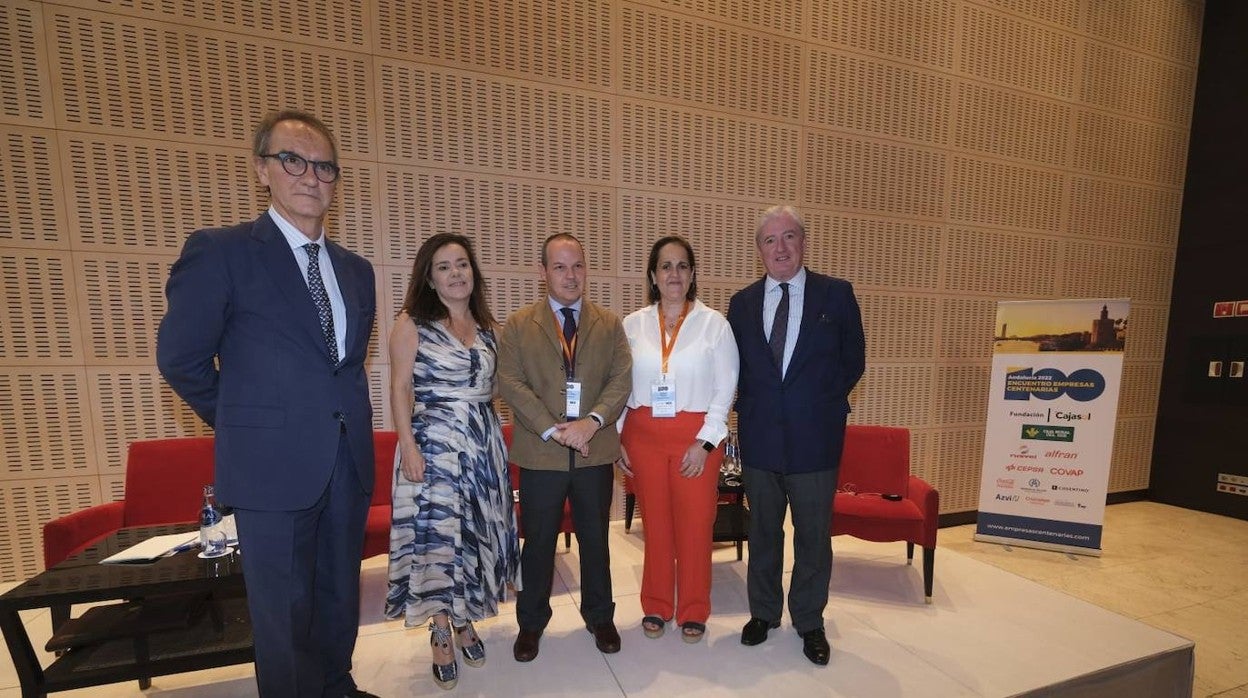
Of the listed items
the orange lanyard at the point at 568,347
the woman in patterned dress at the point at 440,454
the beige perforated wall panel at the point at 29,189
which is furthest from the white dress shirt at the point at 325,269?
the beige perforated wall panel at the point at 29,189

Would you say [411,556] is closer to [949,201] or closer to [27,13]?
[27,13]

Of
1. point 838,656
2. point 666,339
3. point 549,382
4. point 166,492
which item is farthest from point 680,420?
point 166,492

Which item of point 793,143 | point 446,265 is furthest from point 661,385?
point 793,143

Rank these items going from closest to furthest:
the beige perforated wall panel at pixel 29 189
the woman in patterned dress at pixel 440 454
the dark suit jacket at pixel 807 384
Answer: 1. the woman in patterned dress at pixel 440 454
2. the dark suit jacket at pixel 807 384
3. the beige perforated wall panel at pixel 29 189

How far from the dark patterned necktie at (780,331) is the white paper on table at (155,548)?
2.59 m

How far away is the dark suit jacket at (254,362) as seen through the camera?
1.37m

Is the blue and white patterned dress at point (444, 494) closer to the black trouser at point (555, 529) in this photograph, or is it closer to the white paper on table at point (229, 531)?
the black trouser at point (555, 529)

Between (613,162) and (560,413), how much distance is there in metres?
2.41

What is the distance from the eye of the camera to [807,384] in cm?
224

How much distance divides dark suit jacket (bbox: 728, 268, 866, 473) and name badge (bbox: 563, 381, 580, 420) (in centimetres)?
75

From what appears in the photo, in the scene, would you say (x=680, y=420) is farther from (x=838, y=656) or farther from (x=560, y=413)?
(x=838, y=656)

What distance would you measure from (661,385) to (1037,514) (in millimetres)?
3831

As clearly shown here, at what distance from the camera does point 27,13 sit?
279 cm

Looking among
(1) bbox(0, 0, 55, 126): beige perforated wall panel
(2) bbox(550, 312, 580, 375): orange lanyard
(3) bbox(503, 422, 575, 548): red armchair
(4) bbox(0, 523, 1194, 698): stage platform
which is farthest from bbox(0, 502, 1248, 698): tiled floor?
(1) bbox(0, 0, 55, 126): beige perforated wall panel
